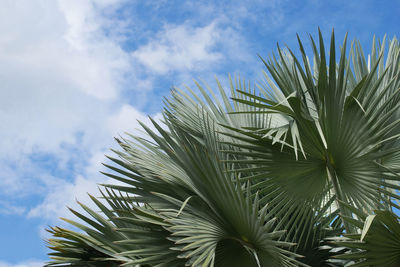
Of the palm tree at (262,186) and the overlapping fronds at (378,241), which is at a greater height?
the palm tree at (262,186)

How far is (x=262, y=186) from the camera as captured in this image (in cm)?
371

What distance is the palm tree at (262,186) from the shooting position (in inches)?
129

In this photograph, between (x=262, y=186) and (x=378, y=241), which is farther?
(x=262, y=186)

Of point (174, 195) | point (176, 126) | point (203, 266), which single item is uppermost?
point (176, 126)

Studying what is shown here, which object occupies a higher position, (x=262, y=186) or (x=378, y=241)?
(x=262, y=186)

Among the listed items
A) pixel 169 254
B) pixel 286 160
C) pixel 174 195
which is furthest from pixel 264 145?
pixel 169 254

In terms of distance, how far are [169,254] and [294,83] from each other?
1750mm

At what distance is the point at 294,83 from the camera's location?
3.89m

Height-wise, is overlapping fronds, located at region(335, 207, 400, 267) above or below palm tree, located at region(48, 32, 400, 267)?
below

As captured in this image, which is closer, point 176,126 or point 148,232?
point 148,232

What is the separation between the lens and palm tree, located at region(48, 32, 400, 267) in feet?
10.8

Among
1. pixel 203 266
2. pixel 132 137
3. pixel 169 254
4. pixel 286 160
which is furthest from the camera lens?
pixel 132 137

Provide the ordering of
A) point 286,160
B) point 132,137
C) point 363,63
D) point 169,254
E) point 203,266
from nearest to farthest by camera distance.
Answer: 1. point 203,266
2. point 169,254
3. point 286,160
4. point 132,137
5. point 363,63

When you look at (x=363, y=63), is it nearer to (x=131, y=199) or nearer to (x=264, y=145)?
(x=264, y=145)
